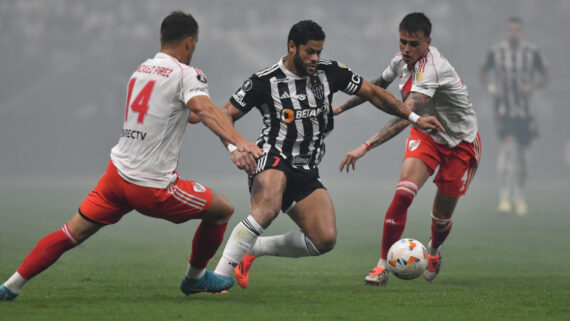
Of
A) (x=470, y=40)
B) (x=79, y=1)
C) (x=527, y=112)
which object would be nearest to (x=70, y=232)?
(x=527, y=112)

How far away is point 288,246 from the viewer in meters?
7.22

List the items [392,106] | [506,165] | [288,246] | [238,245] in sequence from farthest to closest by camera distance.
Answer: [506,165] → [288,246] → [392,106] → [238,245]

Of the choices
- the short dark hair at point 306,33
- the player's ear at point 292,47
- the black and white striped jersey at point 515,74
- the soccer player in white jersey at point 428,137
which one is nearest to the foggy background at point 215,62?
the black and white striped jersey at point 515,74

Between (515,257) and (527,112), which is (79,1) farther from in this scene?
(515,257)

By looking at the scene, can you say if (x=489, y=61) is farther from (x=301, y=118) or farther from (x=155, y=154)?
(x=155, y=154)

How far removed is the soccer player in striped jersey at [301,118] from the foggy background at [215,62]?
70.6 feet

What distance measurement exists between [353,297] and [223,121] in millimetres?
1672

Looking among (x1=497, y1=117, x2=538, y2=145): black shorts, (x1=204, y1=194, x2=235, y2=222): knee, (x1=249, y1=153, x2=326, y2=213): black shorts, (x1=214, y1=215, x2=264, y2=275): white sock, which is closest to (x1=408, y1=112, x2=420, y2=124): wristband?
(x1=249, y1=153, x2=326, y2=213): black shorts

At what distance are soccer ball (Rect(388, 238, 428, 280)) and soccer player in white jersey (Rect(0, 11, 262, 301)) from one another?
175 centimetres

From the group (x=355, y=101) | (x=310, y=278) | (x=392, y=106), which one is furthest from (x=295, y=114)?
(x=310, y=278)

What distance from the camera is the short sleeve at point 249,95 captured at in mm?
6801

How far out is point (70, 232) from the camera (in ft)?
19.1

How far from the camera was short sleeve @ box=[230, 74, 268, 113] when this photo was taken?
6801mm

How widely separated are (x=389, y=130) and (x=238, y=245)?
79.2 inches
